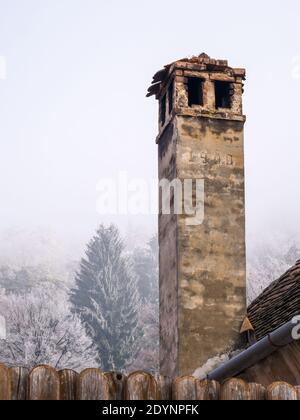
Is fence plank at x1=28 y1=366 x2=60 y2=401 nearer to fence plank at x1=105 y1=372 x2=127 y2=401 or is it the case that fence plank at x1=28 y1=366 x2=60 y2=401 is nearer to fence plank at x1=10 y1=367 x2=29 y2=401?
fence plank at x1=10 y1=367 x2=29 y2=401

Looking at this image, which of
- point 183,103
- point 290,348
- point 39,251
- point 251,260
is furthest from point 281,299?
point 39,251

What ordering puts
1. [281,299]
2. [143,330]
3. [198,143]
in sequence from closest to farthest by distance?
1. [281,299]
2. [198,143]
3. [143,330]

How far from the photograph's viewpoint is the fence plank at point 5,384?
437 cm

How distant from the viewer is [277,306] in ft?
34.0

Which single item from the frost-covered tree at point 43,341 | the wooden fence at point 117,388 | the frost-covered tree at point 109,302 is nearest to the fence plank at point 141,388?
the wooden fence at point 117,388

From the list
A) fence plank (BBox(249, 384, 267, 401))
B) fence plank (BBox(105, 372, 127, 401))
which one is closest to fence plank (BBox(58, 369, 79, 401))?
fence plank (BBox(105, 372, 127, 401))

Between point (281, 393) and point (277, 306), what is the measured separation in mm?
5605

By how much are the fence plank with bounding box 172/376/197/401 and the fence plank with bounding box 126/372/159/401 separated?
0.11m

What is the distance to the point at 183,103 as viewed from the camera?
38.7ft

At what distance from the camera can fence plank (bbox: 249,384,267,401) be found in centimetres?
481

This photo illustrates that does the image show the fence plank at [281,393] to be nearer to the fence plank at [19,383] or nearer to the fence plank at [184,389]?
the fence plank at [184,389]
